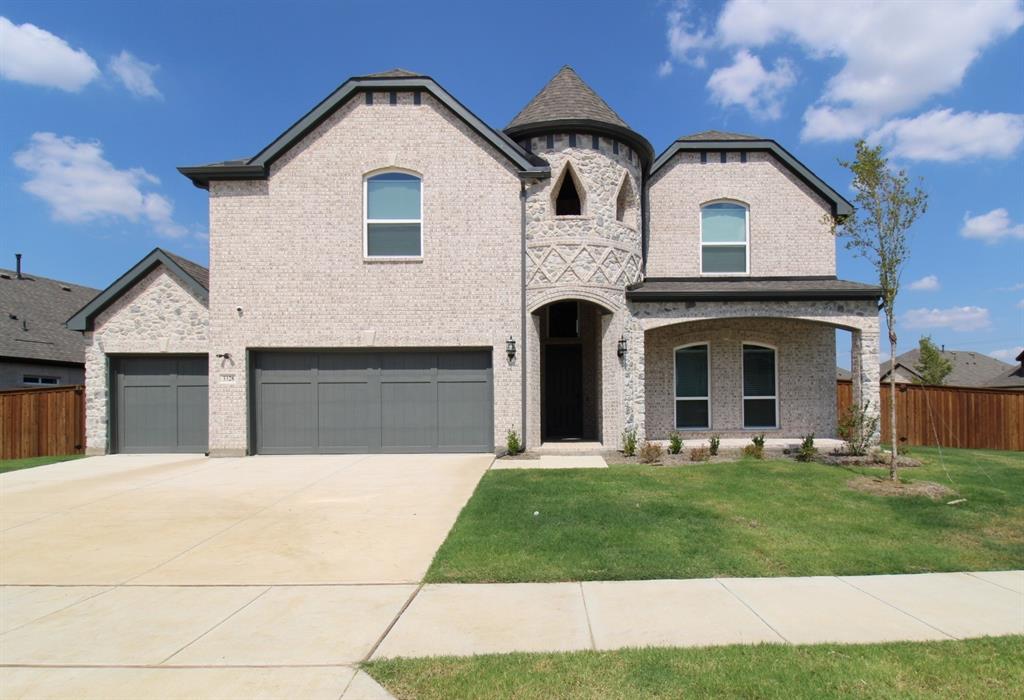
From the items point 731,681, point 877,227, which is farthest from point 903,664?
point 877,227

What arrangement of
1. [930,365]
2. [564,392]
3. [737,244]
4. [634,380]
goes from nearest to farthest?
1. [634,380]
2. [737,244]
3. [564,392]
4. [930,365]

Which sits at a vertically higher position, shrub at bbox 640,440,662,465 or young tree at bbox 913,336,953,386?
young tree at bbox 913,336,953,386

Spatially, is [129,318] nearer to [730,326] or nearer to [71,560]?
[71,560]

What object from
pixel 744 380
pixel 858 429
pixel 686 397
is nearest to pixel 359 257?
pixel 686 397

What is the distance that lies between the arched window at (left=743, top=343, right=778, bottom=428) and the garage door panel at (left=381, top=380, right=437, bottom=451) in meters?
8.21

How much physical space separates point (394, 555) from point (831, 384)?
42.8ft

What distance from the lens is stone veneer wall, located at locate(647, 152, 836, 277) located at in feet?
49.6

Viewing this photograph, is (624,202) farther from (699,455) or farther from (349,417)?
(349,417)

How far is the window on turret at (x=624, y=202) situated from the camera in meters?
14.0

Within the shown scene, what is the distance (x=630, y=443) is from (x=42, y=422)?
50.7ft

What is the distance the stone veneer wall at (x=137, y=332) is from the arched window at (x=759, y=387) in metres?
13.8

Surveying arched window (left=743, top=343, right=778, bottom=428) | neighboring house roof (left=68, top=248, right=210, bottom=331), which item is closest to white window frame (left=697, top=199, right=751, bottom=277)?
arched window (left=743, top=343, right=778, bottom=428)

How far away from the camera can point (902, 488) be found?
360 inches

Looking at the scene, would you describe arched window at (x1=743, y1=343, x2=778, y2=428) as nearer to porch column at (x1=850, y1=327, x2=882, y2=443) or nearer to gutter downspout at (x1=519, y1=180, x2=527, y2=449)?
porch column at (x1=850, y1=327, x2=882, y2=443)
